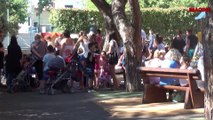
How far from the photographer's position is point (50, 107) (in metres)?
12.1

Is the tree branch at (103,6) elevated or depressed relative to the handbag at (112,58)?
elevated

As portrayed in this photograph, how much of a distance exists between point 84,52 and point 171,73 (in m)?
5.18

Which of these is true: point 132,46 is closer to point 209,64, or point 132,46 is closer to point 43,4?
point 209,64

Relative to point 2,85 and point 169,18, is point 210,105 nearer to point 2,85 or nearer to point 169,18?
point 2,85

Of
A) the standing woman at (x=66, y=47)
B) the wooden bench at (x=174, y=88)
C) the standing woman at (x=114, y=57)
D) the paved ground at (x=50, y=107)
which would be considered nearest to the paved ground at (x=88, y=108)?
the paved ground at (x=50, y=107)

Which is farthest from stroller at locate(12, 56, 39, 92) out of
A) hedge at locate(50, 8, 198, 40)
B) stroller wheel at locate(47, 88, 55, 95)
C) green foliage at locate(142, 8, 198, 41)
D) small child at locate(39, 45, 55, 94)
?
green foliage at locate(142, 8, 198, 41)

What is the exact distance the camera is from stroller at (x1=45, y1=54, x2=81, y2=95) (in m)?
14.8

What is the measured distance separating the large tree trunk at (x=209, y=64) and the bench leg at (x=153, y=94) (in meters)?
4.68

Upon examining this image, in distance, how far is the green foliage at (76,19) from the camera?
3538 cm

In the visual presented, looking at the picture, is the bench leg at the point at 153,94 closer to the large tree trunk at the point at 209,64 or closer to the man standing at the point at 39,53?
the large tree trunk at the point at 209,64

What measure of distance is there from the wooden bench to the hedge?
932 inches


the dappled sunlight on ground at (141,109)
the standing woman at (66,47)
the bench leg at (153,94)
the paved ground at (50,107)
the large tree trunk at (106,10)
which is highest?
the large tree trunk at (106,10)

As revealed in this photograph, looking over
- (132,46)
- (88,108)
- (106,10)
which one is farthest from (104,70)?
(88,108)

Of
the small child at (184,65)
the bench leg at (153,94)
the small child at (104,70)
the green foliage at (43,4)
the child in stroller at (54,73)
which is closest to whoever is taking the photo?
the small child at (184,65)
